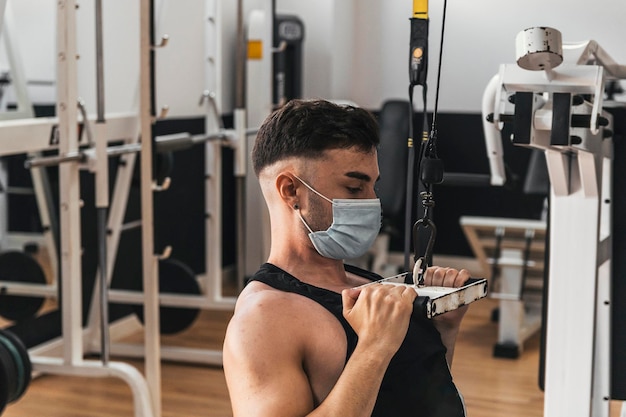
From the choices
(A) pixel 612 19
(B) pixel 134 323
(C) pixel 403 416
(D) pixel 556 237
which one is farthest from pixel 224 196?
(C) pixel 403 416

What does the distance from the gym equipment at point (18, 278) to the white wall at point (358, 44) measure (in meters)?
0.76

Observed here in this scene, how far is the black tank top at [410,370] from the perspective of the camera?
50.8 inches

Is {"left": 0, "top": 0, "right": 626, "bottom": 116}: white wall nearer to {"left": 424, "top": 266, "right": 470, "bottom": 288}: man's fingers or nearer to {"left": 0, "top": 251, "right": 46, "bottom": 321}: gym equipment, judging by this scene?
{"left": 0, "top": 251, "right": 46, "bottom": 321}: gym equipment

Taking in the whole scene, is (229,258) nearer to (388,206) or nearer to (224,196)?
(224,196)

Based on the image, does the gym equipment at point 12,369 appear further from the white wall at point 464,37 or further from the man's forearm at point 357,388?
the white wall at point 464,37

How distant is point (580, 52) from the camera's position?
230cm

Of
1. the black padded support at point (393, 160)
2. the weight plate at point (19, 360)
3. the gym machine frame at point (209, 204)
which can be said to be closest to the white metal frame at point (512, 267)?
the black padded support at point (393, 160)

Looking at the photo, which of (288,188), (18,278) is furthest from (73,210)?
(288,188)

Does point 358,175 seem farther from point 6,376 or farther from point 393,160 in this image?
point 393,160

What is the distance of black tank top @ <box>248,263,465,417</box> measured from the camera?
1290mm

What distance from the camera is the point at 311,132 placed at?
1310 millimetres

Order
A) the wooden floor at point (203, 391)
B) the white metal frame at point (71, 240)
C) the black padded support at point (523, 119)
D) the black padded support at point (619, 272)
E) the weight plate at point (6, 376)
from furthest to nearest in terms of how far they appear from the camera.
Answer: the wooden floor at point (203, 391) → the white metal frame at point (71, 240) → the weight plate at point (6, 376) → the black padded support at point (619, 272) → the black padded support at point (523, 119)

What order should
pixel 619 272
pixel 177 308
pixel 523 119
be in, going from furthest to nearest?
1. pixel 177 308
2. pixel 619 272
3. pixel 523 119

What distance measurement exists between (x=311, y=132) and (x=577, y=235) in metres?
1.37
